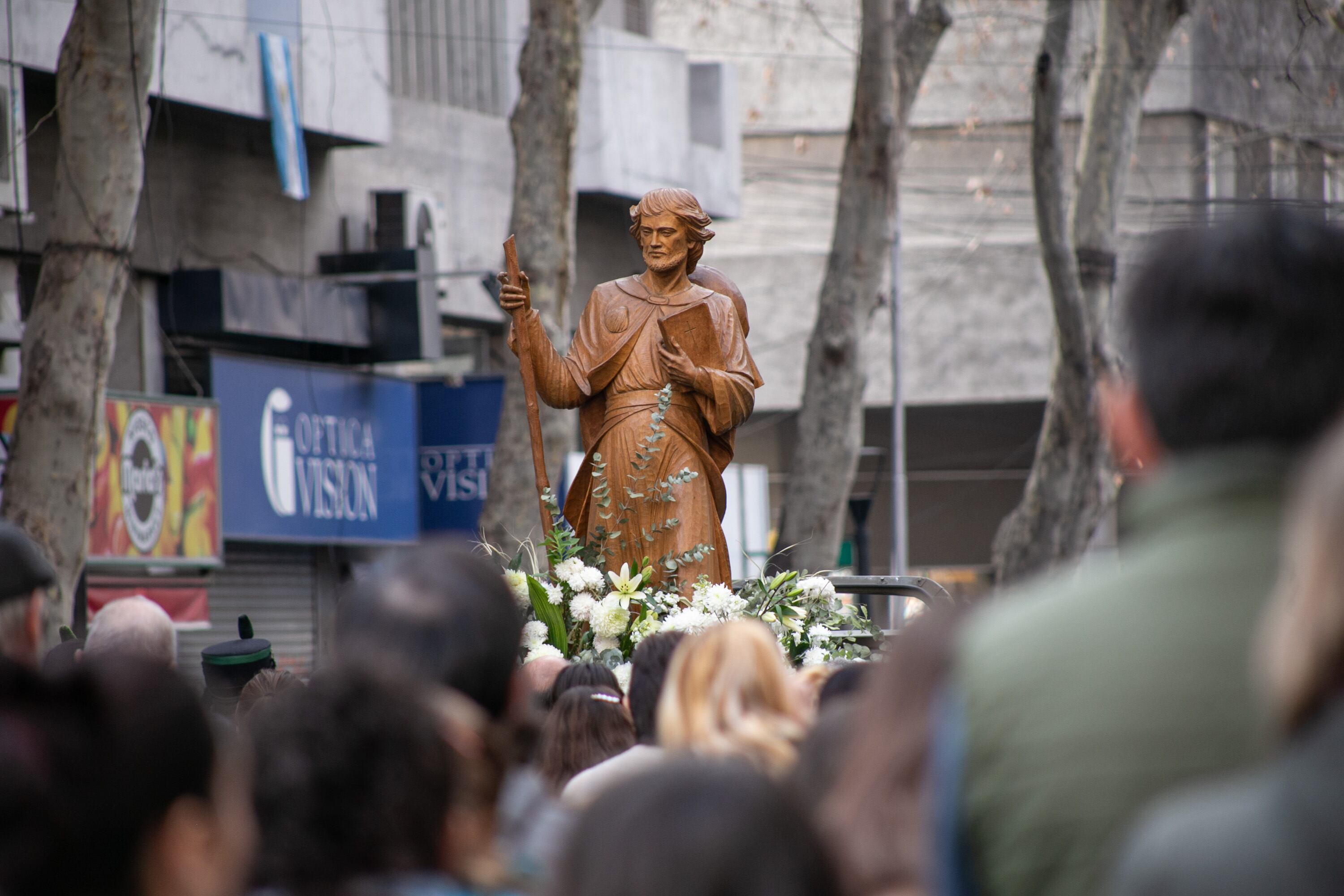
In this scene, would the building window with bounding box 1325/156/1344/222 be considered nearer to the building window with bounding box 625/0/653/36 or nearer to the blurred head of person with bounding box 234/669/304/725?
the building window with bounding box 625/0/653/36

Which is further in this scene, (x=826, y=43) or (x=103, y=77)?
(x=826, y=43)

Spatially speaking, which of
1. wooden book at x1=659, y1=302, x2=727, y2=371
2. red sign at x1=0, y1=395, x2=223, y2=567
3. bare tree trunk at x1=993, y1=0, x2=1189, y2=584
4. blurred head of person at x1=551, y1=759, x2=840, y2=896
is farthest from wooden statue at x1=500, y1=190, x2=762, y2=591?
bare tree trunk at x1=993, y1=0, x2=1189, y2=584

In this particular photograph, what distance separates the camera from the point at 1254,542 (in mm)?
2346

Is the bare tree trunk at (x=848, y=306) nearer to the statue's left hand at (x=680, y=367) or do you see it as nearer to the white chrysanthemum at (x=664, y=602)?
the statue's left hand at (x=680, y=367)

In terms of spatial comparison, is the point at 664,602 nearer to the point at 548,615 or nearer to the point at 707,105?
the point at 548,615

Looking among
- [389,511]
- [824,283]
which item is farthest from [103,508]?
[824,283]

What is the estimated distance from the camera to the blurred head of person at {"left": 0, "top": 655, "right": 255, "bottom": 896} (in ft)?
7.79

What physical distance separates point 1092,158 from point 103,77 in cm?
1161

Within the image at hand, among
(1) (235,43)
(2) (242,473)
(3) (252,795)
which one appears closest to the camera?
(3) (252,795)

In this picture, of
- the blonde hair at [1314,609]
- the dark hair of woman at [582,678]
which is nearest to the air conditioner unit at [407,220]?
the dark hair of woman at [582,678]

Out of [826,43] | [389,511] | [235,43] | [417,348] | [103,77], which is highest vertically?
[826,43]

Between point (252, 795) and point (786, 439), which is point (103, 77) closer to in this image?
point (252, 795)

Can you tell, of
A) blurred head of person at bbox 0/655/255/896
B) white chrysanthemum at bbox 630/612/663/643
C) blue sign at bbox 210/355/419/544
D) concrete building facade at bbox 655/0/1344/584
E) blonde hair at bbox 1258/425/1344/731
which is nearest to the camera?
blonde hair at bbox 1258/425/1344/731

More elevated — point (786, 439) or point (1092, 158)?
point (1092, 158)
